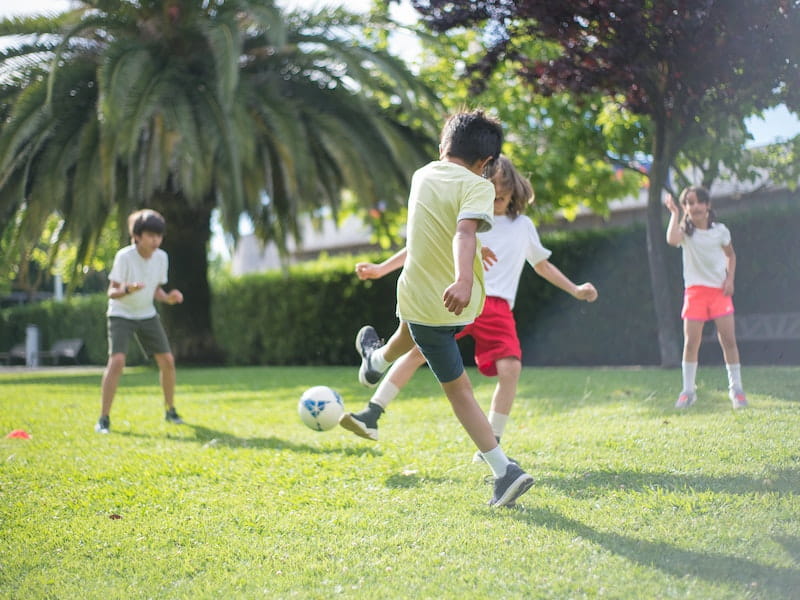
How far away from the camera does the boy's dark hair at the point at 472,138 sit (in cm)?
369

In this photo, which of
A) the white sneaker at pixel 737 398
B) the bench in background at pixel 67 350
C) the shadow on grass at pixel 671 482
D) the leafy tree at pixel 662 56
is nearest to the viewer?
the shadow on grass at pixel 671 482

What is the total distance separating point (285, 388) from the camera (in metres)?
10.9

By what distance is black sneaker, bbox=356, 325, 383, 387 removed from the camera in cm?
466

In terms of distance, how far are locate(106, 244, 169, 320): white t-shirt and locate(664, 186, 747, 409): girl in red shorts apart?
4260mm

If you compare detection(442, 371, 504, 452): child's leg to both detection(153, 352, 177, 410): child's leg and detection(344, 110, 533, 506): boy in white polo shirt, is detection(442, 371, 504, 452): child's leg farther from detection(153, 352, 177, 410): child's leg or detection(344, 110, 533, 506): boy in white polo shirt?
detection(153, 352, 177, 410): child's leg

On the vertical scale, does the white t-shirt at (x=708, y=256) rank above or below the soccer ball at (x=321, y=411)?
above

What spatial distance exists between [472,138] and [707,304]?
3.64 metres

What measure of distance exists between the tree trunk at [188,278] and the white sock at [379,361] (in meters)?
13.1

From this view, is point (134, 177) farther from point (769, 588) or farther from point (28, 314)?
point (28, 314)

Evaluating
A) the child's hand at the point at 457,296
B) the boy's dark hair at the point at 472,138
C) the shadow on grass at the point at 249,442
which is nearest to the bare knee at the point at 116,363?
the shadow on grass at the point at 249,442

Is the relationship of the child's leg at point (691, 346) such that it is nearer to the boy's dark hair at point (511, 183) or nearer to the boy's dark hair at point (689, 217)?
the boy's dark hair at point (689, 217)

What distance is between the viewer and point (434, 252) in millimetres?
3676

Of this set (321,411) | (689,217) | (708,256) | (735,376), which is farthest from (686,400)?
(321,411)

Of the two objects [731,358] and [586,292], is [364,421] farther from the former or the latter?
[731,358]
